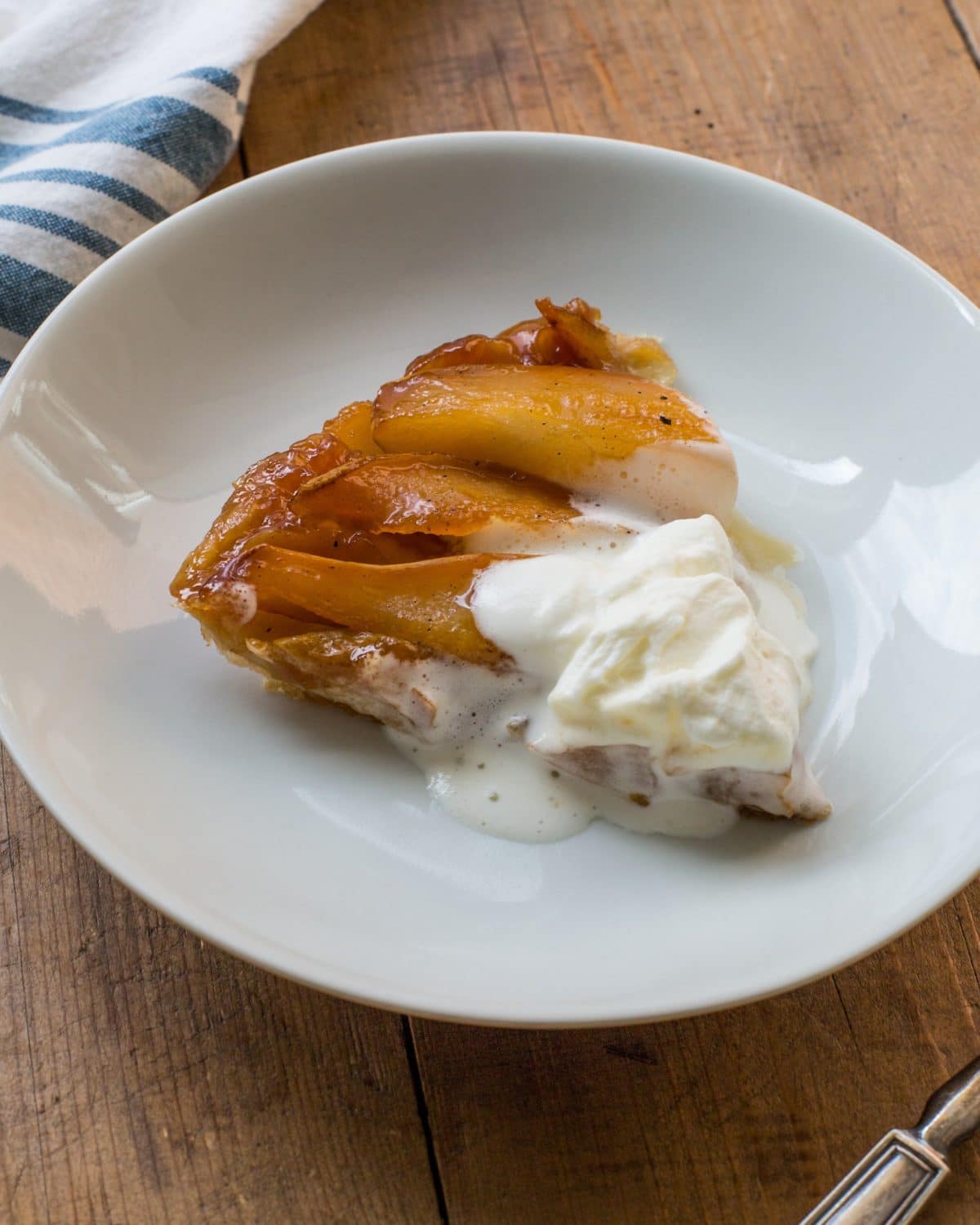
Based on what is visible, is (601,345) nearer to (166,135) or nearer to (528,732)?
(528,732)

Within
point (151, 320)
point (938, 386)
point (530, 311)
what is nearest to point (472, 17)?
point (530, 311)

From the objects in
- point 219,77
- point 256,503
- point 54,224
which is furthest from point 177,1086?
point 219,77

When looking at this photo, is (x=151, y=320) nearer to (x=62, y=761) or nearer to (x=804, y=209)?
(x=62, y=761)

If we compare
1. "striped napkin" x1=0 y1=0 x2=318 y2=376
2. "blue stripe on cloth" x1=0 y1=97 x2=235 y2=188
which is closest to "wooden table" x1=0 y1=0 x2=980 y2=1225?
"striped napkin" x1=0 y1=0 x2=318 y2=376

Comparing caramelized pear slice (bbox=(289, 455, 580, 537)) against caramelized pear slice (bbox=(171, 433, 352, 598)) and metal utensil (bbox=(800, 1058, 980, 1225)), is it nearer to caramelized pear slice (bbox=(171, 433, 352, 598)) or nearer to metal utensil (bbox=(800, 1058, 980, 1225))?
caramelized pear slice (bbox=(171, 433, 352, 598))

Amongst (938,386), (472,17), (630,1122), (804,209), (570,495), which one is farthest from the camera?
(472,17)
